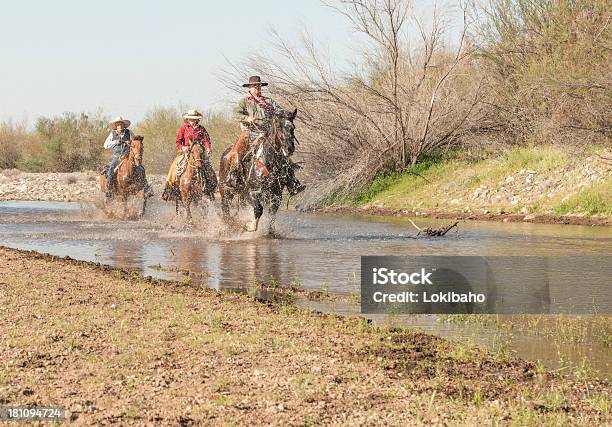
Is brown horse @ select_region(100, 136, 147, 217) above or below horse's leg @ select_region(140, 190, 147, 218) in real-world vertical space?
above

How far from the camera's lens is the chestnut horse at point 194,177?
22766 mm

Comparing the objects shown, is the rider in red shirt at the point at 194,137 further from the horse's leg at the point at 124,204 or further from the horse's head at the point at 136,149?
the horse's leg at the point at 124,204

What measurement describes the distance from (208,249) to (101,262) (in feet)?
9.24

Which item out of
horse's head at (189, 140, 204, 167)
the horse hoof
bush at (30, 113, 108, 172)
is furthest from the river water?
bush at (30, 113, 108, 172)

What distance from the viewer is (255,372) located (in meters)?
7.84

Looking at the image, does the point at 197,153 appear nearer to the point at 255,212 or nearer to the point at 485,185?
the point at 255,212

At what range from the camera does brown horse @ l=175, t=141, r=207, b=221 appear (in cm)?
2277

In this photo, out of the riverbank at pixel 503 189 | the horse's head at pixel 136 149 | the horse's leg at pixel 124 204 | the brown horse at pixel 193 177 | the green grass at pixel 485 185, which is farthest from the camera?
the green grass at pixel 485 185

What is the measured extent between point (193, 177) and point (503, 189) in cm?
1350

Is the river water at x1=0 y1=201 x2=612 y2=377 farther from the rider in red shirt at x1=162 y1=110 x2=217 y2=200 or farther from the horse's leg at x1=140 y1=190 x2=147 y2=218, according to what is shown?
the rider in red shirt at x1=162 y1=110 x2=217 y2=200

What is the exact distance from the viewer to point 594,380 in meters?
7.92

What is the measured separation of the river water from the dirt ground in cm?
103

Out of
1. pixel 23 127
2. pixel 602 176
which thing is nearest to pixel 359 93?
pixel 602 176

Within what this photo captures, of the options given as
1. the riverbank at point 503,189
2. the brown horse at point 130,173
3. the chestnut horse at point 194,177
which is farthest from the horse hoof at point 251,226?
the riverbank at point 503,189
